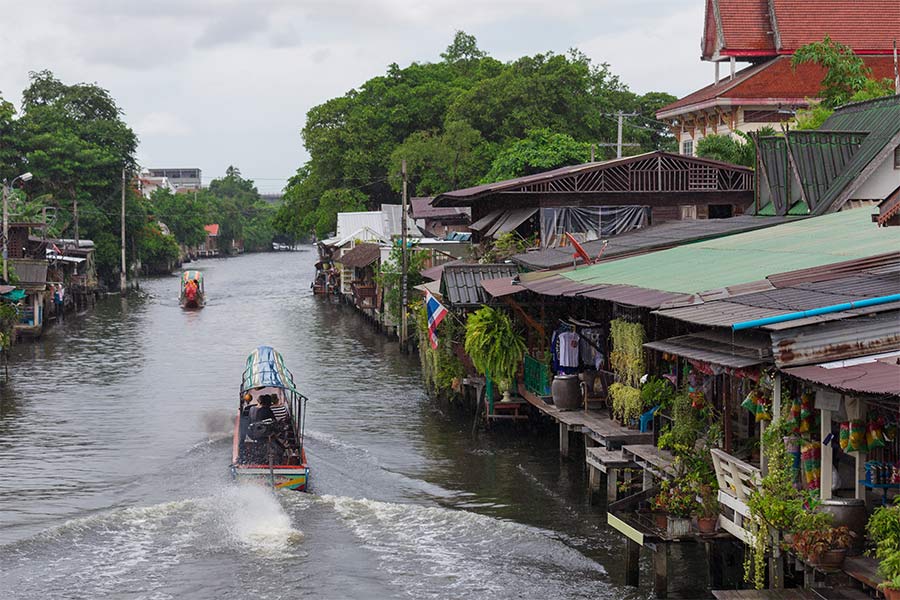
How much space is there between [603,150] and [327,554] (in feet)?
165

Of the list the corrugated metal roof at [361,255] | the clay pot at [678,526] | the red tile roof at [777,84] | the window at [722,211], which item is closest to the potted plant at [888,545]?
the clay pot at [678,526]

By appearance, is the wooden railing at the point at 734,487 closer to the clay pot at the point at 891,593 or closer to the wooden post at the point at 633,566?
the wooden post at the point at 633,566

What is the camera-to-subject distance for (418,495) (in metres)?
24.5

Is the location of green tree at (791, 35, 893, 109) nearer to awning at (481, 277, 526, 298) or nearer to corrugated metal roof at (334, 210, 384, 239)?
awning at (481, 277, 526, 298)

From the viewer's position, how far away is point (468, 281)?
3039 centimetres

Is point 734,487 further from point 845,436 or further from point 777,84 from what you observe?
point 777,84

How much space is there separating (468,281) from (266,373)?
5.84 m

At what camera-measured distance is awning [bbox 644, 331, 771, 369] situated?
47.2 feet

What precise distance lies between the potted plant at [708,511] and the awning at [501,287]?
1099cm

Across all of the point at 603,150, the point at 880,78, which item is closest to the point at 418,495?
the point at 880,78

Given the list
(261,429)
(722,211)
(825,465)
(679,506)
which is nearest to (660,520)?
(679,506)

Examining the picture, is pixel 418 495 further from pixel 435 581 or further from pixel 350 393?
pixel 350 393

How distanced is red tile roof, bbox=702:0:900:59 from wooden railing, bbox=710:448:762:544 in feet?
106

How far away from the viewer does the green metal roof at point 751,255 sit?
63.6 feet
